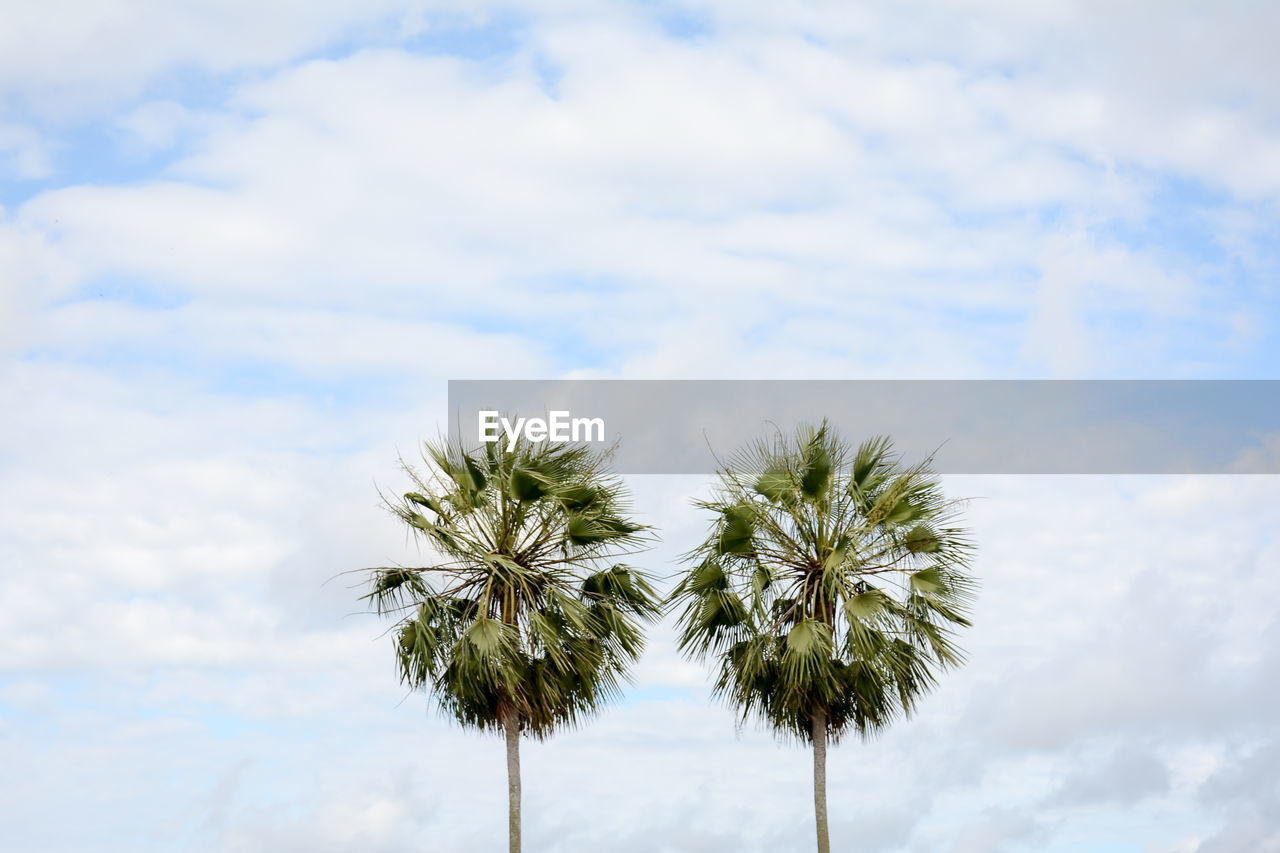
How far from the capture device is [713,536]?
88.4 ft

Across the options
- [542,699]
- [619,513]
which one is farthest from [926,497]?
[542,699]

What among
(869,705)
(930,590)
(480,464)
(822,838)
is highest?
(480,464)

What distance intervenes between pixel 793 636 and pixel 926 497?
3.50 m

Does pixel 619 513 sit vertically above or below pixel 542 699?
above

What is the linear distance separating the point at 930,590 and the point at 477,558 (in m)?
7.37

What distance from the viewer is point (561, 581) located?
86.3 ft

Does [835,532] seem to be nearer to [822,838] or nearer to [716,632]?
[716,632]

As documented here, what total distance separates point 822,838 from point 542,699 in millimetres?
5037

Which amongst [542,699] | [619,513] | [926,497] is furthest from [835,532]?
[542,699]

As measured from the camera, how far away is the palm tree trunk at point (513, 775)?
84.4 feet

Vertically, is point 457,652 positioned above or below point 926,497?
below

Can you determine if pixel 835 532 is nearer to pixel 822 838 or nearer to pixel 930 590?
pixel 930 590

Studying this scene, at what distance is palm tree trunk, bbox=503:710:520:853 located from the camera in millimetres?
25731

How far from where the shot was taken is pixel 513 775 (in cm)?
2588
